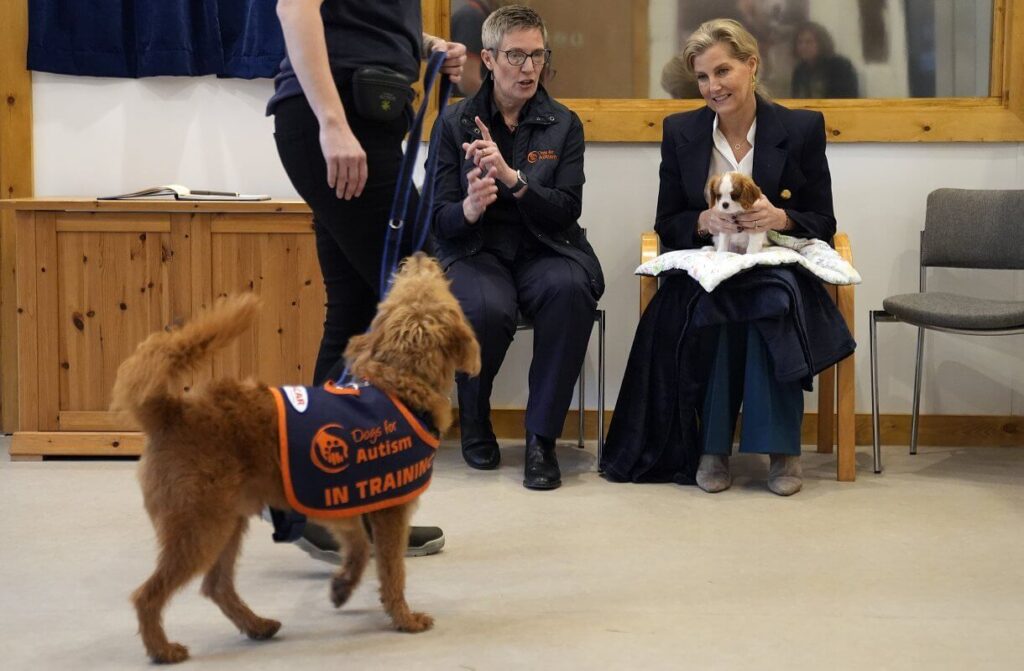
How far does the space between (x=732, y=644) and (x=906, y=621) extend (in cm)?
41

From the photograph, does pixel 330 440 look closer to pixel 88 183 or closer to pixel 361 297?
pixel 361 297

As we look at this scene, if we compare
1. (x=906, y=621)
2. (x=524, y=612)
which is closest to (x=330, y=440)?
(x=524, y=612)

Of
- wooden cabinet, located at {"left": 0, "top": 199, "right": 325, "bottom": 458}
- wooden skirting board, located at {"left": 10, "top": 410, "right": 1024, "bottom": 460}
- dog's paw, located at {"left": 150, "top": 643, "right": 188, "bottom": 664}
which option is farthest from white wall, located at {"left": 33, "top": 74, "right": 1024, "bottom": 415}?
dog's paw, located at {"left": 150, "top": 643, "right": 188, "bottom": 664}

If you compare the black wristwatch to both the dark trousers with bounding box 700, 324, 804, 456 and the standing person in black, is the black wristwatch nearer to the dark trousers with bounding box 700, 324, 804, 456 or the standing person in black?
the dark trousers with bounding box 700, 324, 804, 456

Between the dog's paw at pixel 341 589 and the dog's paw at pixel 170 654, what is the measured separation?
36cm

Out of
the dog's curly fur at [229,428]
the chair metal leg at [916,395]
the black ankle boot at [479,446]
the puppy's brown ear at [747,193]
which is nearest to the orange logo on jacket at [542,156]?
→ the puppy's brown ear at [747,193]

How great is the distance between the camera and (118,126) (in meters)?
4.24

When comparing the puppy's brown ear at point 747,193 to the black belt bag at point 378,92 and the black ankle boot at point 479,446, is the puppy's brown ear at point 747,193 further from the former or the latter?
the black belt bag at point 378,92

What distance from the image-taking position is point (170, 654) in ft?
6.89

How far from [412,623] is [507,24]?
2.08 meters

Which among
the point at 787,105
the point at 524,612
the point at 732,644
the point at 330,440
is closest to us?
the point at 330,440

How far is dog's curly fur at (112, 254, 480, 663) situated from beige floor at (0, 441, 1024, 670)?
159 millimetres

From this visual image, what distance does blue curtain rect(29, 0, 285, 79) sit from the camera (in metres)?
4.09

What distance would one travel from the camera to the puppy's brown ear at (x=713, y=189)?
3578 millimetres
